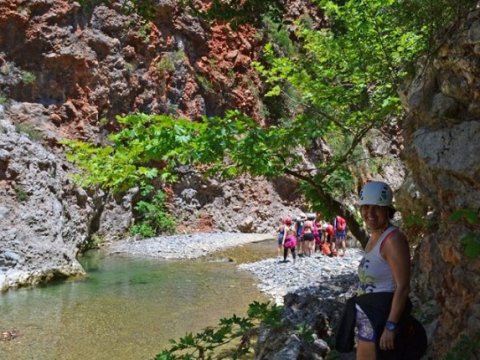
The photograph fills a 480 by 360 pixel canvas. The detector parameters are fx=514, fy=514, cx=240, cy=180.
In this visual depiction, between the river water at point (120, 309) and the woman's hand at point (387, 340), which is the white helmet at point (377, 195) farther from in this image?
the river water at point (120, 309)

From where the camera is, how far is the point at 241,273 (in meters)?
14.2

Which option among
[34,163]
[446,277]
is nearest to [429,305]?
[446,277]

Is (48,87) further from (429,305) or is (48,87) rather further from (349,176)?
(429,305)

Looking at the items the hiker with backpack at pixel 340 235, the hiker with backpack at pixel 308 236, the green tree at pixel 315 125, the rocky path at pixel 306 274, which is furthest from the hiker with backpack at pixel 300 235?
the green tree at pixel 315 125

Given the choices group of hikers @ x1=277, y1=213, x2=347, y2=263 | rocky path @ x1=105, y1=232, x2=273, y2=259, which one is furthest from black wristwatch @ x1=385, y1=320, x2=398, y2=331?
rocky path @ x1=105, y1=232, x2=273, y2=259

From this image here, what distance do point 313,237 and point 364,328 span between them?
12.8m

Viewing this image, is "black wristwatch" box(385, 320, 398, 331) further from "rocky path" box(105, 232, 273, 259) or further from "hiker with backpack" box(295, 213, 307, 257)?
"rocky path" box(105, 232, 273, 259)

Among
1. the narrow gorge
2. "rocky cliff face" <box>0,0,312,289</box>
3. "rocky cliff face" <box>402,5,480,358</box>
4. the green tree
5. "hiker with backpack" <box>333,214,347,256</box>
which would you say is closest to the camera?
"rocky cliff face" <box>402,5,480,358</box>

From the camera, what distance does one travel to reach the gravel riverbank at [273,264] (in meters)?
11.3

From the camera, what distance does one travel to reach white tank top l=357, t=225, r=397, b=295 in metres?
3.07

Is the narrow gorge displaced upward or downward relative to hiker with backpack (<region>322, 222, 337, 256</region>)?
upward

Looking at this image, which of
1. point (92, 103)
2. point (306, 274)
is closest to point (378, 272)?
point (306, 274)

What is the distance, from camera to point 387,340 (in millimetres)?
2969

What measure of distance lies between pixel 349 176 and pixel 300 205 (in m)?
20.1
